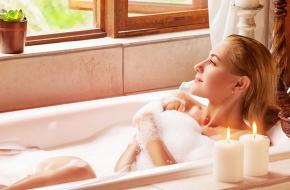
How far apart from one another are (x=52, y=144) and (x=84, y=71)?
1.50ft

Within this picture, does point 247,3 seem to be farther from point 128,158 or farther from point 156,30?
point 128,158

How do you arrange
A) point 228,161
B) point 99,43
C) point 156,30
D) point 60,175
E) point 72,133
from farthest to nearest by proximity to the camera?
point 156,30, point 99,43, point 72,133, point 60,175, point 228,161

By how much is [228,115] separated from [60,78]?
2.78ft

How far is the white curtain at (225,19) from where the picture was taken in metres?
3.44

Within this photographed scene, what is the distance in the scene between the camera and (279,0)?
11.0 ft

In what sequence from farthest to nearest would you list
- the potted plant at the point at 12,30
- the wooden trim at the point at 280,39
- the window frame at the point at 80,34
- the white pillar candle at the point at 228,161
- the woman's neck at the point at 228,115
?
the window frame at the point at 80,34 → the wooden trim at the point at 280,39 → the potted plant at the point at 12,30 → the woman's neck at the point at 228,115 → the white pillar candle at the point at 228,161

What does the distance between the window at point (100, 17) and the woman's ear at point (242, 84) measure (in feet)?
3.03

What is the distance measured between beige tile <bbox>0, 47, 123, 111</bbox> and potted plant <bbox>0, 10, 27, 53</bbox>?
0.21 ft

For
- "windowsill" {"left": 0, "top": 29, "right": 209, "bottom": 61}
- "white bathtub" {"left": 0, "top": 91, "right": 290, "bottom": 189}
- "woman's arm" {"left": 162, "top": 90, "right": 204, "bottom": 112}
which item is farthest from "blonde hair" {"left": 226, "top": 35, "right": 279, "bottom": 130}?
"windowsill" {"left": 0, "top": 29, "right": 209, "bottom": 61}

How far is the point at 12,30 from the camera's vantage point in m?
3.24

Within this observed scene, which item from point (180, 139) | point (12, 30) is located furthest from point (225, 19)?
point (12, 30)

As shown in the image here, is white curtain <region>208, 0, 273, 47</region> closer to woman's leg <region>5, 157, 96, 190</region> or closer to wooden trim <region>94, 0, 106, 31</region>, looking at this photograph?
wooden trim <region>94, 0, 106, 31</region>

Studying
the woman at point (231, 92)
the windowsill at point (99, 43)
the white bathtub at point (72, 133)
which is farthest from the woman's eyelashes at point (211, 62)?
the windowsill at point (99, 43)

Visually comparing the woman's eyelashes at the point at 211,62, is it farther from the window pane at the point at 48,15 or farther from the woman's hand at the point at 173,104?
A: the window pane at the point at 48,15
